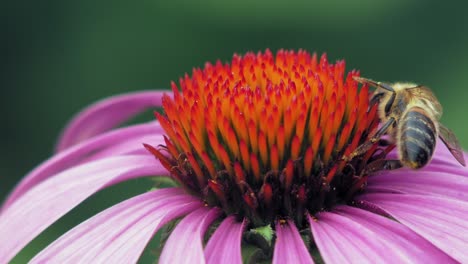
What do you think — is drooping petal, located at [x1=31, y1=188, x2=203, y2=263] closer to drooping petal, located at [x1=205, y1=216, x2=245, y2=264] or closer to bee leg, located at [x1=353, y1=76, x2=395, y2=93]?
drooping petal, located at [x1=205, y1=216, x2=245, y2=264]

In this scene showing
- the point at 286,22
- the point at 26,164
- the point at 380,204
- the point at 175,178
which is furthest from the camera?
the point at 26,164

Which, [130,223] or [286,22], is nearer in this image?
[130,223]

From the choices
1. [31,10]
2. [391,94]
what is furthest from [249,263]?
[31,10]

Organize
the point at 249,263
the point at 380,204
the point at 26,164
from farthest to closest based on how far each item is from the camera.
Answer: the point at 26,164
the point at 380,204
the point at 249,263

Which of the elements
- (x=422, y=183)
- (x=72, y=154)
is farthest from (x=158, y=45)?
(x=422, y=183)

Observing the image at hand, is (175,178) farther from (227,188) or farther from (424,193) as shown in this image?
(424,193)

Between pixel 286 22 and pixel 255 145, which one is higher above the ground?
pixel 286 22

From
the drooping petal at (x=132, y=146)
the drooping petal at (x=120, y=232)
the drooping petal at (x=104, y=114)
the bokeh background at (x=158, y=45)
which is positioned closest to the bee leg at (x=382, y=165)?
the drooping petal at (x=120, y=232)
